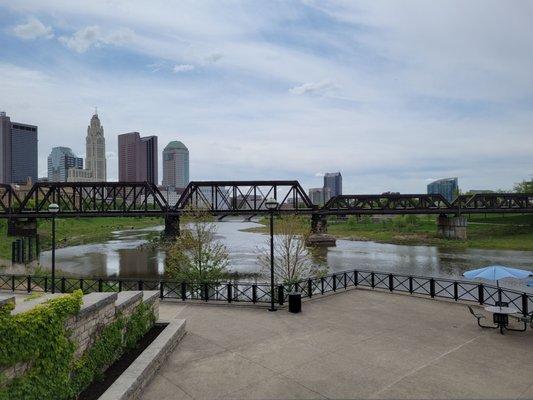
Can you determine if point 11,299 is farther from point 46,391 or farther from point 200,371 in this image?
point 200,371

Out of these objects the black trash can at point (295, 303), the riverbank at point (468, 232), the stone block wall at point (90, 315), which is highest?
the stone block wall at point (90, 315)

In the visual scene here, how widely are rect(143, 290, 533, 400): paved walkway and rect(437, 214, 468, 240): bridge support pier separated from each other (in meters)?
71.8

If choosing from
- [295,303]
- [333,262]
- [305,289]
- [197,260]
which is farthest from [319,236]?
[295,303]

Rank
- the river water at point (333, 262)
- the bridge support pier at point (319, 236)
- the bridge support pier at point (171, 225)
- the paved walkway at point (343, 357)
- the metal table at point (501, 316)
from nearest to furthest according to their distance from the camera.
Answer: the paved walkway at point (343, 357) < the metal table at point (501, 316) < the river water at point (333, 262) < the bridge support pier at point (171, 225) < the bridge support pier at point (319, 236)

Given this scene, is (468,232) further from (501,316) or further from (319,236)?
(501,316)

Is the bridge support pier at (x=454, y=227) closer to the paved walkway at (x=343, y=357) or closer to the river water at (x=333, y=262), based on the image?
the river water at (x=333, y=262)

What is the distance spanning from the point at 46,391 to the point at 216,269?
17912 mm

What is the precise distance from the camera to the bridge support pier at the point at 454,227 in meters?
80.9

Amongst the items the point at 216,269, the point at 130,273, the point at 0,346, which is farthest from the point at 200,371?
the point at 130,273

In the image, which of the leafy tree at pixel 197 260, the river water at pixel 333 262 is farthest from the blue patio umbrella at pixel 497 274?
the river water at pixel 333 262

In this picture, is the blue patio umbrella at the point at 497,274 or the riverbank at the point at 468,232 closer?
the blue patio umbrella at the point at 497,274

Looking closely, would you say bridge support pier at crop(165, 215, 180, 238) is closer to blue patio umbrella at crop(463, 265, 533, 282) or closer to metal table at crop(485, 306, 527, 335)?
blue patio umbrella at crop(463, 265, 533, 282)

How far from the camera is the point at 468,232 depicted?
293ft

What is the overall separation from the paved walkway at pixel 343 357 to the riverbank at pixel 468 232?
3981cm
